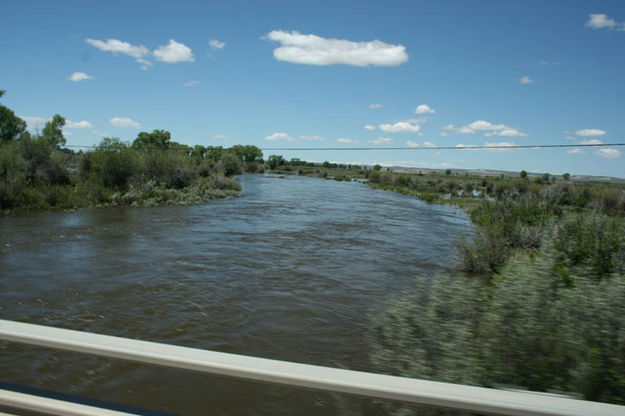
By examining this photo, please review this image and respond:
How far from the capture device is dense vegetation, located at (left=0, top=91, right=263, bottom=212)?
18.1 m

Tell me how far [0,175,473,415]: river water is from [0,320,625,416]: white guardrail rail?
7.21 ft

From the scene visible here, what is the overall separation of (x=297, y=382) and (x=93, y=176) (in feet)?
80.0

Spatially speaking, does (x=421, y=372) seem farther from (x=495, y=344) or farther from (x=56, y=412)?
(x=56, y=412)

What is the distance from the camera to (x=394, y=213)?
24.2 metres

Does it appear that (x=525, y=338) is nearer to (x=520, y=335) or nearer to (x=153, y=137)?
(x=520, y=335)

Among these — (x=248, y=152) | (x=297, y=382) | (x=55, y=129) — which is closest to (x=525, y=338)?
(x=297, y=382)

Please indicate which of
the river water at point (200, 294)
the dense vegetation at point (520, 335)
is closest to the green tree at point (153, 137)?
the river water at point (200, 294)

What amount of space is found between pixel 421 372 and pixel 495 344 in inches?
23.7

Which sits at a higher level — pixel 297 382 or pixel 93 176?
pixel 93 176

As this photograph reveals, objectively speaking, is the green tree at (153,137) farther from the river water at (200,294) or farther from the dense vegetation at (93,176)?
the river water at (200,294)

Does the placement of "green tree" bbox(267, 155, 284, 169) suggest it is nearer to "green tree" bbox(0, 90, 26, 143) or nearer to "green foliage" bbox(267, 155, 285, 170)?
"green foliage" bbox(267, 155, 285, 170)

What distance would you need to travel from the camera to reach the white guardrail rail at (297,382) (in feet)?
5.64

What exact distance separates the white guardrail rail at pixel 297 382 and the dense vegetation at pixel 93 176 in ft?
59.8

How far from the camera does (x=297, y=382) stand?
6.04ft
